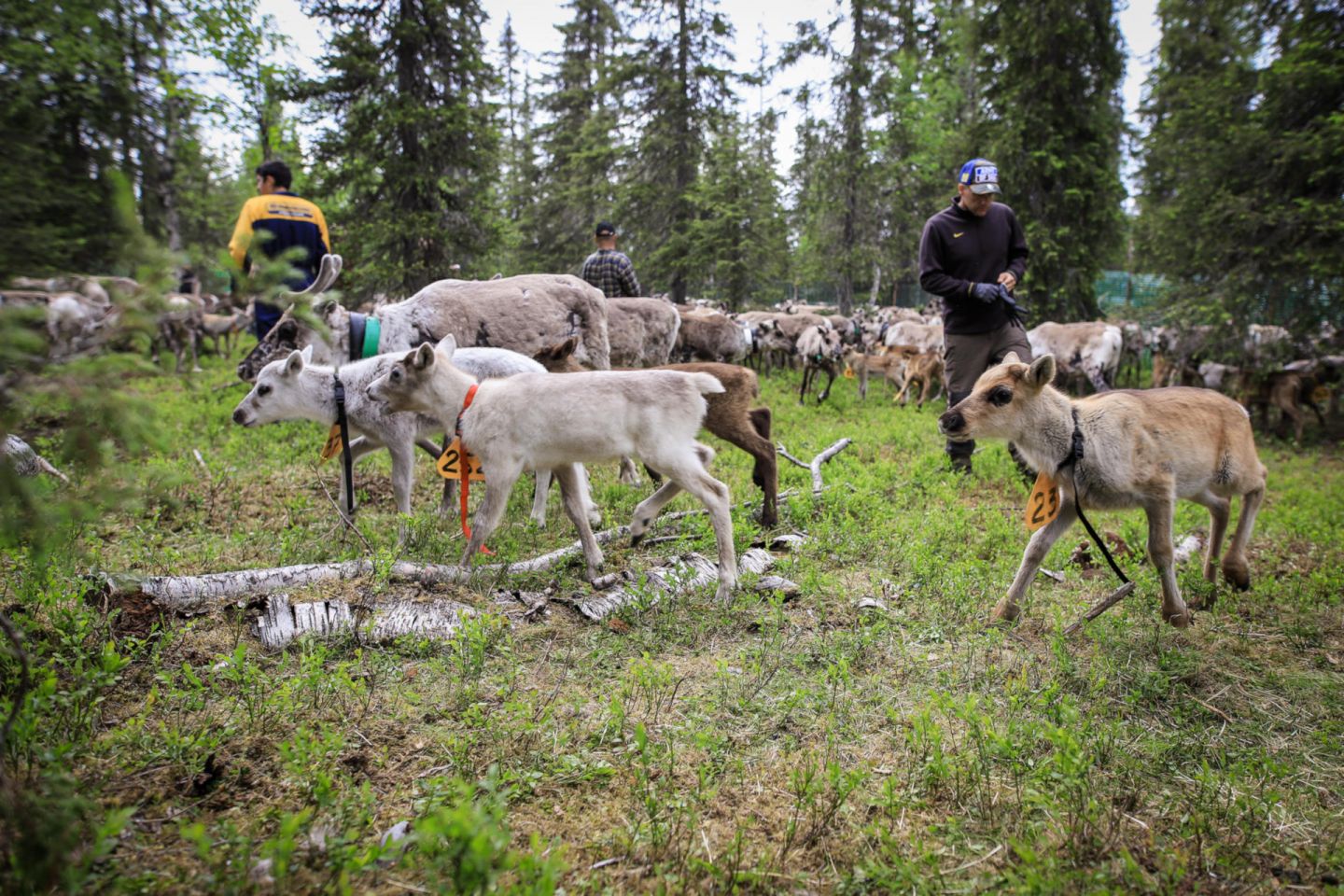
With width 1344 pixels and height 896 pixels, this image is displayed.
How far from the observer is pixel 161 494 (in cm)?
223

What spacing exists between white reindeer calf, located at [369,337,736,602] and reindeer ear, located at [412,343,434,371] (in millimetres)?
27

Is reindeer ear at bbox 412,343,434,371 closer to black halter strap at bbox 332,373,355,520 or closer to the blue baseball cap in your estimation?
black halter strap at bbox 332,373,355,520

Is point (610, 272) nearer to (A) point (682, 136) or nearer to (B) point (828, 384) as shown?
(B) point (828, 384)

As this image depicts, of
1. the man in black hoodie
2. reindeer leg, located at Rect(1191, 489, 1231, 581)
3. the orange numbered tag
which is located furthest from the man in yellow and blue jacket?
reindeer leg, located at Rect(1191, 489, 1231, 581)

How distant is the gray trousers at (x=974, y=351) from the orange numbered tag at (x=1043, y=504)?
2851mm

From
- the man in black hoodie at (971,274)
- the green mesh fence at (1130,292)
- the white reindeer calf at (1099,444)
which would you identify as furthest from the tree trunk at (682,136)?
the white reindeer calf at (1099,444)

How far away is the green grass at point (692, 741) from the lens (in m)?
2.23

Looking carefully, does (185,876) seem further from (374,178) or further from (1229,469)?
(374,178)

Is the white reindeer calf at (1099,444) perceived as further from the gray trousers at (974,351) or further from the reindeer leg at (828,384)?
the reindeer leg at (828,384)

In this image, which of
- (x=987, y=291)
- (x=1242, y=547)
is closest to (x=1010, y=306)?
(x=987, y=291)

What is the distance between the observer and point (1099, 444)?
14.0ft

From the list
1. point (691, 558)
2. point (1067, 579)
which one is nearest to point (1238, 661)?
point (1067, 579)

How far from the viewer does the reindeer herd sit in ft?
14.0

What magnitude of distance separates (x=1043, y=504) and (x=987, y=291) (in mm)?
3023
